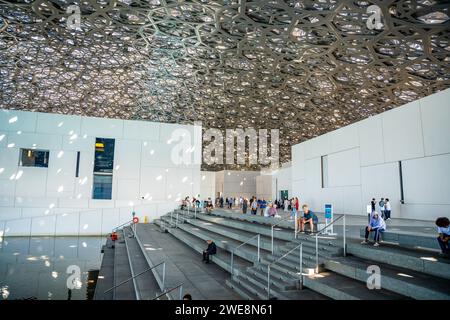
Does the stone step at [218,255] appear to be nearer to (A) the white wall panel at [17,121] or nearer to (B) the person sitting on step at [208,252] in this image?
(B) the person sitting on step at [208,252]

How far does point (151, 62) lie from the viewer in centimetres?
2723

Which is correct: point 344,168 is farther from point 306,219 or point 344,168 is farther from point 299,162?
point 306,219

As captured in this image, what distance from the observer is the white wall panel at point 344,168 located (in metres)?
20.4

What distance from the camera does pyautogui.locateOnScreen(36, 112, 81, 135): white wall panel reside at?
24.1 meters

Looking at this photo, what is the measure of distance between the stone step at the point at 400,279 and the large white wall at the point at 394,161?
10.4 m

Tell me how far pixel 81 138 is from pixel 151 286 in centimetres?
1904

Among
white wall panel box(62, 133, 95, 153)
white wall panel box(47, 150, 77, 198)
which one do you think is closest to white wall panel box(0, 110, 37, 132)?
white wall panel box(62, 133, 95, 153)

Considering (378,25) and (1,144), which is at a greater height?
(378,25)

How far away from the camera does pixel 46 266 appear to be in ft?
46.4

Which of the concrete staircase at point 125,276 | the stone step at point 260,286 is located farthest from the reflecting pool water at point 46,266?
the stone step at point 260,286

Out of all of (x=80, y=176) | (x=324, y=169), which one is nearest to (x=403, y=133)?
(x=324, y=169)

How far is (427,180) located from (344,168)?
5.97 meters

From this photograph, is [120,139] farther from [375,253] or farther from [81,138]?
[375,253]
